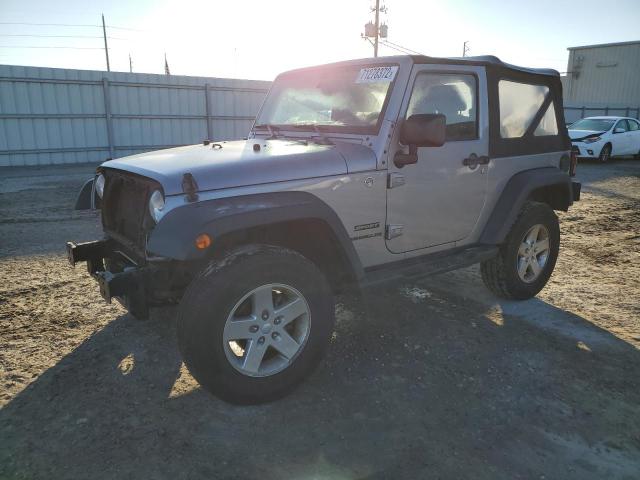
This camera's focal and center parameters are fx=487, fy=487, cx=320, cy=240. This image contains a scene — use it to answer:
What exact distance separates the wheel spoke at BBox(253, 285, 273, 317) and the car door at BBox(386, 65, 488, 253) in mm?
Result: 1050

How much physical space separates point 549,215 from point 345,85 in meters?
2.24

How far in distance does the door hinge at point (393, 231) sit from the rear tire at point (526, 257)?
50.2 inches

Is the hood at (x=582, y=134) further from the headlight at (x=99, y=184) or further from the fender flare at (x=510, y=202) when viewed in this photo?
the headlight at (x=99, y=184)

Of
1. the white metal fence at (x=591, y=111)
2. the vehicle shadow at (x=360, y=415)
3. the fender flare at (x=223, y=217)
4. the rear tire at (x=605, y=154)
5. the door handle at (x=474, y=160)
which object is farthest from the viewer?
the white metal fence at (x=591, y=111)

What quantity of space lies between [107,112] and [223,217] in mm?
14838

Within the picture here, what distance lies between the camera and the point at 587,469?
2.33m

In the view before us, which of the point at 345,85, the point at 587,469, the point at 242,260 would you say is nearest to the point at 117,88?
the point at 345,85

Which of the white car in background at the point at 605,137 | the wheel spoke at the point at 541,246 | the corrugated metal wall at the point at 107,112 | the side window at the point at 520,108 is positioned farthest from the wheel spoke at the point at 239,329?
the white car in background at the point at 605,137

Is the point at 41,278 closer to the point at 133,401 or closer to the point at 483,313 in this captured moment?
the point at 133,401

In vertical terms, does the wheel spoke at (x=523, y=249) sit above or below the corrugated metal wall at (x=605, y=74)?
below

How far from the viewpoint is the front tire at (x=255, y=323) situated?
8.35ft

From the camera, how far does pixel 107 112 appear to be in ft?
50.6

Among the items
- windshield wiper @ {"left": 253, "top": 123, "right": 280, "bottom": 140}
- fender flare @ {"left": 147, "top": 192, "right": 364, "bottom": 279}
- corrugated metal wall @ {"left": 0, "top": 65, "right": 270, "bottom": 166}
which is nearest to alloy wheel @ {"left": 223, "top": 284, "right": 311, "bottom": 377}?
fender flare @ {"left": 147, "top": 192, "right": 364, "bottom": 279}

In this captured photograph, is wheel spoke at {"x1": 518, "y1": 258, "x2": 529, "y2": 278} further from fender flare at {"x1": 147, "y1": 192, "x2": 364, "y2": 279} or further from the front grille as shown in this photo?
the front grille
